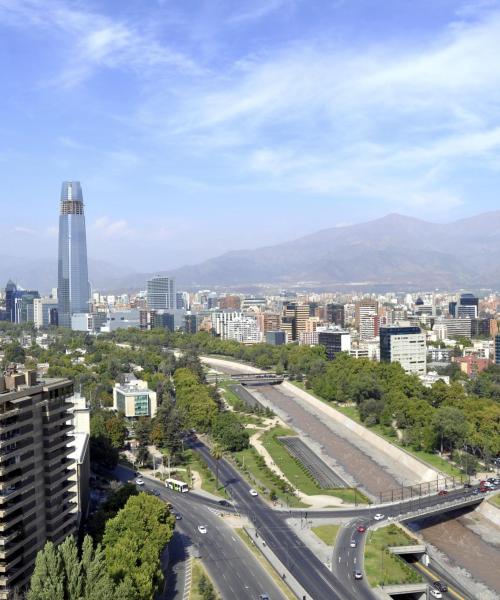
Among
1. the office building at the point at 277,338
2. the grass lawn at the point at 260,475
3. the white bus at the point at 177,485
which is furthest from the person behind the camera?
the office building at the point at 277,338

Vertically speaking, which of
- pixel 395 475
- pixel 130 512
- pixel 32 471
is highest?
pixel 32 471

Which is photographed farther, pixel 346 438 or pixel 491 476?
pixel 346 438

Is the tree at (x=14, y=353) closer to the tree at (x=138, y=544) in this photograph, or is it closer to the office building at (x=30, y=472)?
the tree at (x=138, y=544)

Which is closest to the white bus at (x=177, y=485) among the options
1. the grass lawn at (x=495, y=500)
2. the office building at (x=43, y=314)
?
the grass lawn at (x=495, y=500)

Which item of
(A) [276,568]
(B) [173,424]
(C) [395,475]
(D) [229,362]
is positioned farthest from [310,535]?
(D) [229,362]

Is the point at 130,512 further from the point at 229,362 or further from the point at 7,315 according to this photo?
the point at 7,315

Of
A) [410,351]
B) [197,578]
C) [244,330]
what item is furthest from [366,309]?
[197,578]
